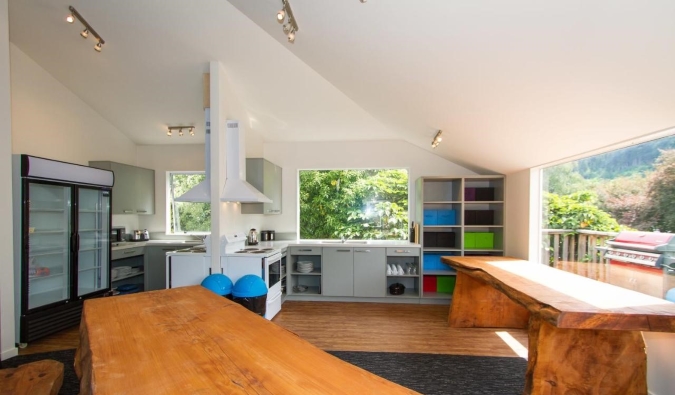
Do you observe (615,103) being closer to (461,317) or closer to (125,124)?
(461,317)

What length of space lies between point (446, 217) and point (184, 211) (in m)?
4.26

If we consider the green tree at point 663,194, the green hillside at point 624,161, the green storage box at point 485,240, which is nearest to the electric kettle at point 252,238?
the green storage box at point 485,240

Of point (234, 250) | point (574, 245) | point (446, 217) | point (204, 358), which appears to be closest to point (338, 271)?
point (234, 250)

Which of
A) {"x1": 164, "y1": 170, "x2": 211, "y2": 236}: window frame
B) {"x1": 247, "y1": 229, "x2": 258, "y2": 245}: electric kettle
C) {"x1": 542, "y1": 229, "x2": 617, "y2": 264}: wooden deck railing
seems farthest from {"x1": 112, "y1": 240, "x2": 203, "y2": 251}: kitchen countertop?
{"x1": 542, "y1": 229, "x2": 617, "y2": 264}: wooden deck railing

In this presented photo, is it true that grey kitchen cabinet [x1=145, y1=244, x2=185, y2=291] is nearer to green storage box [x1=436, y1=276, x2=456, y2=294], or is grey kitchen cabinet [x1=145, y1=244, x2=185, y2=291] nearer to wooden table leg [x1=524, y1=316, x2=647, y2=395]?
green storage box [x1=436, y1=276, x2=456, y2=294]

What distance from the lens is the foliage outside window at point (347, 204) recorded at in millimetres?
4832

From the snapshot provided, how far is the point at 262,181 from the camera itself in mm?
3975

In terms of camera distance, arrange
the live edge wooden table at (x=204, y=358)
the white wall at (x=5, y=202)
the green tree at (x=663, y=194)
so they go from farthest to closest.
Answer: the white wall at (x=5, y=202)
the green tree at (x=663, y=194)
the live edge wooden table at (x=204, y=358)

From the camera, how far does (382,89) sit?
2.78 metres

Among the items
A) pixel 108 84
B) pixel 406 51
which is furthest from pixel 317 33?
pixel 108 84

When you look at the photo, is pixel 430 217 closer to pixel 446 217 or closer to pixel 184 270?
pixel 446 217

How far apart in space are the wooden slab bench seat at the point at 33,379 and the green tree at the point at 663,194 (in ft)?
12.6

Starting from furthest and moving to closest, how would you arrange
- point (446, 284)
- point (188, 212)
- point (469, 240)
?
point (188, 212), point (446, 284), point (469, 240)

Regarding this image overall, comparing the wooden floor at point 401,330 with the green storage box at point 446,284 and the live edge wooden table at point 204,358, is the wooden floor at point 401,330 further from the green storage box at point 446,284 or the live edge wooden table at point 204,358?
the live edge wooden table at point 204,358
